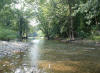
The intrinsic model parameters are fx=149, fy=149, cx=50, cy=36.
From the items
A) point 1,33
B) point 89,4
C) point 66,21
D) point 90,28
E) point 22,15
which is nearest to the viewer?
point 89,4

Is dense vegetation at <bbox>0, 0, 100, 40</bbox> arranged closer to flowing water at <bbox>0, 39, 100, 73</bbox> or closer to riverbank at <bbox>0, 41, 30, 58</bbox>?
riverbank at <bbox>0, 41, 30, 58</bbox>

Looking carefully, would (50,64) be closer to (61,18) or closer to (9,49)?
(9,49)

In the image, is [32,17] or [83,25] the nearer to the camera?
[83,25]

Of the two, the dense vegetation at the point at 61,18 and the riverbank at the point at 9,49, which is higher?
the dense vegetation at the point at 61,18

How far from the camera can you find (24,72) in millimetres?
5125

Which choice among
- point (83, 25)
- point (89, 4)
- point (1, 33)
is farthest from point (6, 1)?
point (89, 4)

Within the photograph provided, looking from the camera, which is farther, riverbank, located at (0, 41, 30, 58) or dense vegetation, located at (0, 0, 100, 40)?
dense vegetation, located at (0, 0, 100, 40)

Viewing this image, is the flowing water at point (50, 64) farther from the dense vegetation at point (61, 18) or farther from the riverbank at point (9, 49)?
the dense vegetation at point (61, 18)

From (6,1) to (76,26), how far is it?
16.9 metres

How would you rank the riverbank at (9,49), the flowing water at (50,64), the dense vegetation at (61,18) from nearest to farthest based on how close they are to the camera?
the flowing water at (50,64) < the riverbank at (9,49) < the dense vegetation at (61,18)

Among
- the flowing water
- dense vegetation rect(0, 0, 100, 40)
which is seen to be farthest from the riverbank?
dense vegetation rect(0, 0, 100, 40)

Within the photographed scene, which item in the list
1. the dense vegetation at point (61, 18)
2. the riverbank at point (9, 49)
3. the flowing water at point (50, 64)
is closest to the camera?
the flowing water at point (50, 64)

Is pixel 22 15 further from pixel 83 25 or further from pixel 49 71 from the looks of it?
pixel 49 71

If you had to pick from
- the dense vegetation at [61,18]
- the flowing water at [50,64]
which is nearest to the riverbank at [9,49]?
the flowing water at [50,64]
